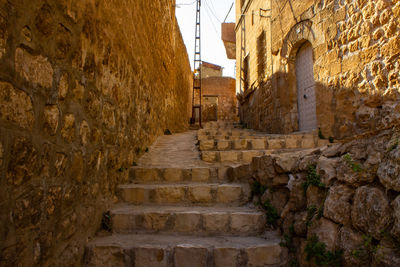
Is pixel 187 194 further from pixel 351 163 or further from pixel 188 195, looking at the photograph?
pixel 351 163

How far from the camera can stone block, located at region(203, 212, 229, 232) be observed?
2.12 m

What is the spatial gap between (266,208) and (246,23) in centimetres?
942

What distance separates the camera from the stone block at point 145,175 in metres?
2.97

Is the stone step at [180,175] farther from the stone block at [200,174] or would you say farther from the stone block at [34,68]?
→ the stone block at [34,68]

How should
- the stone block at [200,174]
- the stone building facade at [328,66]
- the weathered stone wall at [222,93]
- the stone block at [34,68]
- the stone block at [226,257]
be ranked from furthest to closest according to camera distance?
the weathered stone wall at [222,93]
the stone building facade at [328,66]
the stone block at [200,174]
the stone block at [226,257]
the stone block at [34,68]

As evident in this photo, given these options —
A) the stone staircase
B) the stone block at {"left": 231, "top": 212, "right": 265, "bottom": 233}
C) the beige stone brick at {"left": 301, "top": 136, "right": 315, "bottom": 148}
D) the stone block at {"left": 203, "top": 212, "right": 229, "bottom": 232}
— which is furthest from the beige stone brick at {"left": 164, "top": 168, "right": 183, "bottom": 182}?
the beige stone brick at {"left": 301, "top": 136, "right": 315, "bottom": 148}

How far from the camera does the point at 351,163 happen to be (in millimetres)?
1354

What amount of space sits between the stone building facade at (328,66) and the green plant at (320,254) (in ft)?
9.49

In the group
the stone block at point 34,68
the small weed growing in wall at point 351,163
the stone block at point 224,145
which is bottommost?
the small weed growing in wall at point 351,163

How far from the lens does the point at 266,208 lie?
2.18 metres

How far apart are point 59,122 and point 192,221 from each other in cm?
132

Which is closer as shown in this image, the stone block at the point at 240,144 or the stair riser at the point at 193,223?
the stair riser at the point at 193,223

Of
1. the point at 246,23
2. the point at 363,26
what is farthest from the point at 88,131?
the point at 246,23

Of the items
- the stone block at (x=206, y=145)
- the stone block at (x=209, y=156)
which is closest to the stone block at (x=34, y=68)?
the stone block at (x=209, y=156)
